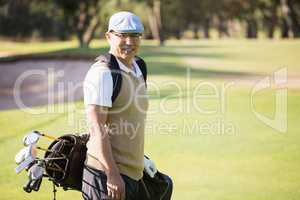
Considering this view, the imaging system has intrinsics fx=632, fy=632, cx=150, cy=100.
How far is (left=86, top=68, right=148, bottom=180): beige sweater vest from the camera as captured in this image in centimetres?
382

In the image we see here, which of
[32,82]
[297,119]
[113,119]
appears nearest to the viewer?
[113,119]

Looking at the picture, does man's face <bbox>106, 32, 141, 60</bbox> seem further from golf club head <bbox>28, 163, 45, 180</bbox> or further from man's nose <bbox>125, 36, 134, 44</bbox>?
golf club head <bbox>28, 163, 45, 180</bbox>

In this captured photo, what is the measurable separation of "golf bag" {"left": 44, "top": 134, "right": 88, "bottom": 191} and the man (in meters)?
0.17

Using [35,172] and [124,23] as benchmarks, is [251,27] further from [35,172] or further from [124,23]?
[35,172]

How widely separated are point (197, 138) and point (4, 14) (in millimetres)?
44962

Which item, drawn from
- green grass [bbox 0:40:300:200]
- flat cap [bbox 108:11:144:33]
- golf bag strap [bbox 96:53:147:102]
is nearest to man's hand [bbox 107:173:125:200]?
golf bag strap [bbox 96:53:147:102]

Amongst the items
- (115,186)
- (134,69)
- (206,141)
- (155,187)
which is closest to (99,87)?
(134,69)

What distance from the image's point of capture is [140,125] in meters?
3.96

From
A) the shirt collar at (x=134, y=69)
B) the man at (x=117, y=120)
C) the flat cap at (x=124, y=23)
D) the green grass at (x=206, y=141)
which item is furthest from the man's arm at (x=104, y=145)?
the green grass at (x=206, y=141)

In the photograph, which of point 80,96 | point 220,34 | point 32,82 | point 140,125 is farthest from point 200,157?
point 220,34

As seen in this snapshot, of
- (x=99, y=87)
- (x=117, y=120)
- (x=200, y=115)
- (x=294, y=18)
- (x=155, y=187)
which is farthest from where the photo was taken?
(x=294, y=18)

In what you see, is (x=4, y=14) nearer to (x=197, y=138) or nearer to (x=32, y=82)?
(x=32, y=82)

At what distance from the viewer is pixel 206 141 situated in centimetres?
988

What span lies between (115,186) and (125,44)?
2.88 feet
